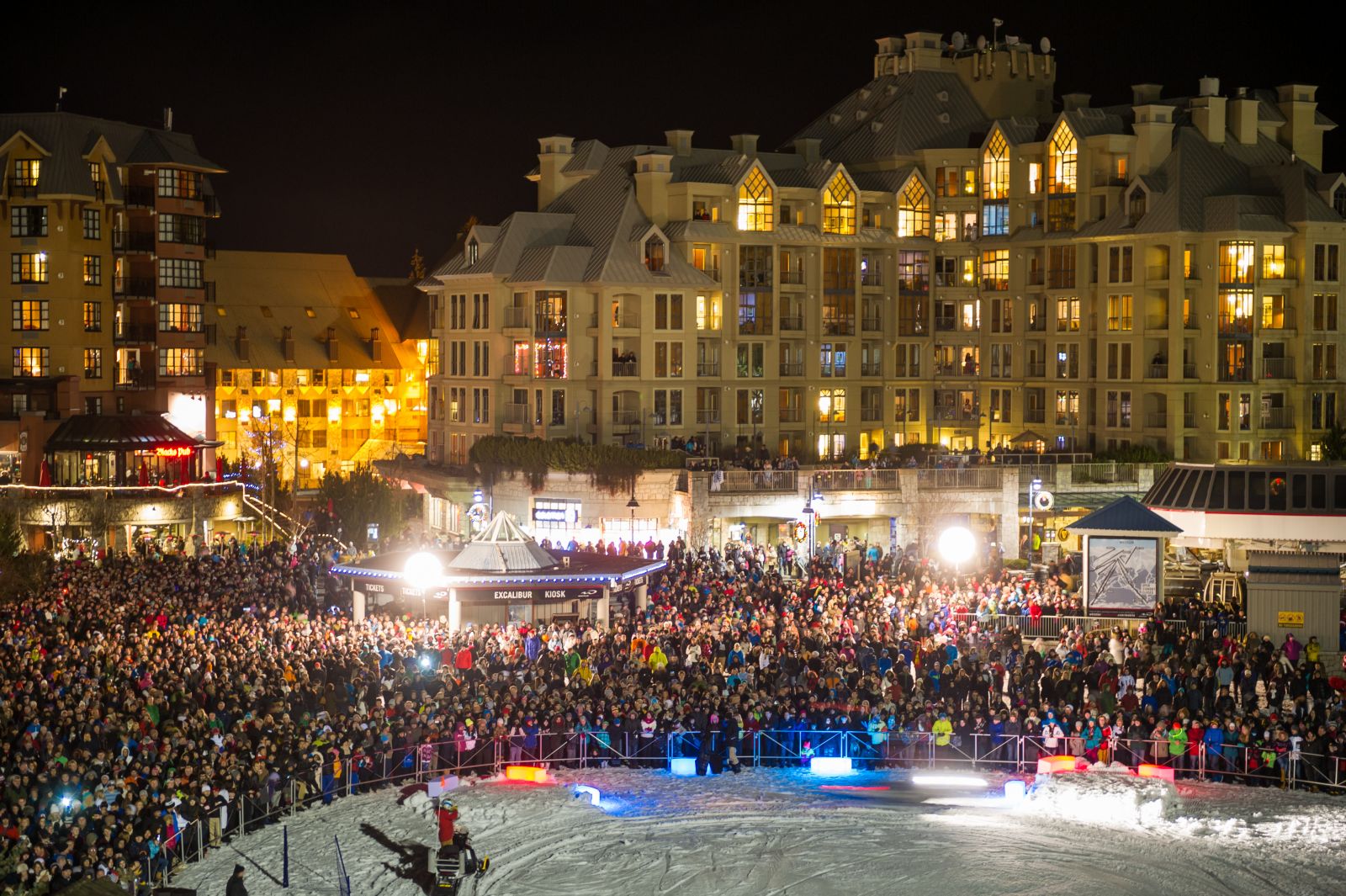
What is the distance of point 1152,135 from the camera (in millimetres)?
81500

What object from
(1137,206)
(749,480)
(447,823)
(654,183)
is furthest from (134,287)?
(447,823)

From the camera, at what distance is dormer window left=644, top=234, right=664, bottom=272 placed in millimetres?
78938

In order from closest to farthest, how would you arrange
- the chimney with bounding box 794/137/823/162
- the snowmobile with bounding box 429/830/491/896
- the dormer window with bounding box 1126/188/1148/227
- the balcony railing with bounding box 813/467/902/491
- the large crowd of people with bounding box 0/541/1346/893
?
the snowmobile with bounding box 429/830/491/896
the large crowd of people with bounding box 0/541/1346/893
the balcony railing with bounding box 813/467/902/491
the dormer window with bounding box 1126/188/1148/227
the chimney with bounding box 794/137/823/162

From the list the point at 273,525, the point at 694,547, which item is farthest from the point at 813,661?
the point at 273,525

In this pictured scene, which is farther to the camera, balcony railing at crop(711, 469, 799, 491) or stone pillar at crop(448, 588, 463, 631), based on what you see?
balcony railing at crop(711, 469, 799, 491)

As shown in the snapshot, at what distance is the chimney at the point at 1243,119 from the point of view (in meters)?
83.8

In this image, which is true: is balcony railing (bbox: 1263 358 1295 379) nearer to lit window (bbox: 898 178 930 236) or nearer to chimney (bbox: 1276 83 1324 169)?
chimney (bbox: 1276 83 1324 169)

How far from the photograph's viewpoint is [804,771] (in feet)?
132

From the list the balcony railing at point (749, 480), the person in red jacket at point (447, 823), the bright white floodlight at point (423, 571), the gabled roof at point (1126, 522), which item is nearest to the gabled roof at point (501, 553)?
the bright white floodlight at point (423, 571)

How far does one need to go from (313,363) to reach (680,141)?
99.8 ft

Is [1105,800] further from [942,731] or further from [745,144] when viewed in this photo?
[745,144]

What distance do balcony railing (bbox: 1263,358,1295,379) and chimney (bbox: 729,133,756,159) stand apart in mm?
23960

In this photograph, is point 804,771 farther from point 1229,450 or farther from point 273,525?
point 1229,450

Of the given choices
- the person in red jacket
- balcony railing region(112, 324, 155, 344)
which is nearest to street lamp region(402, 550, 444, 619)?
the person in red jacket
